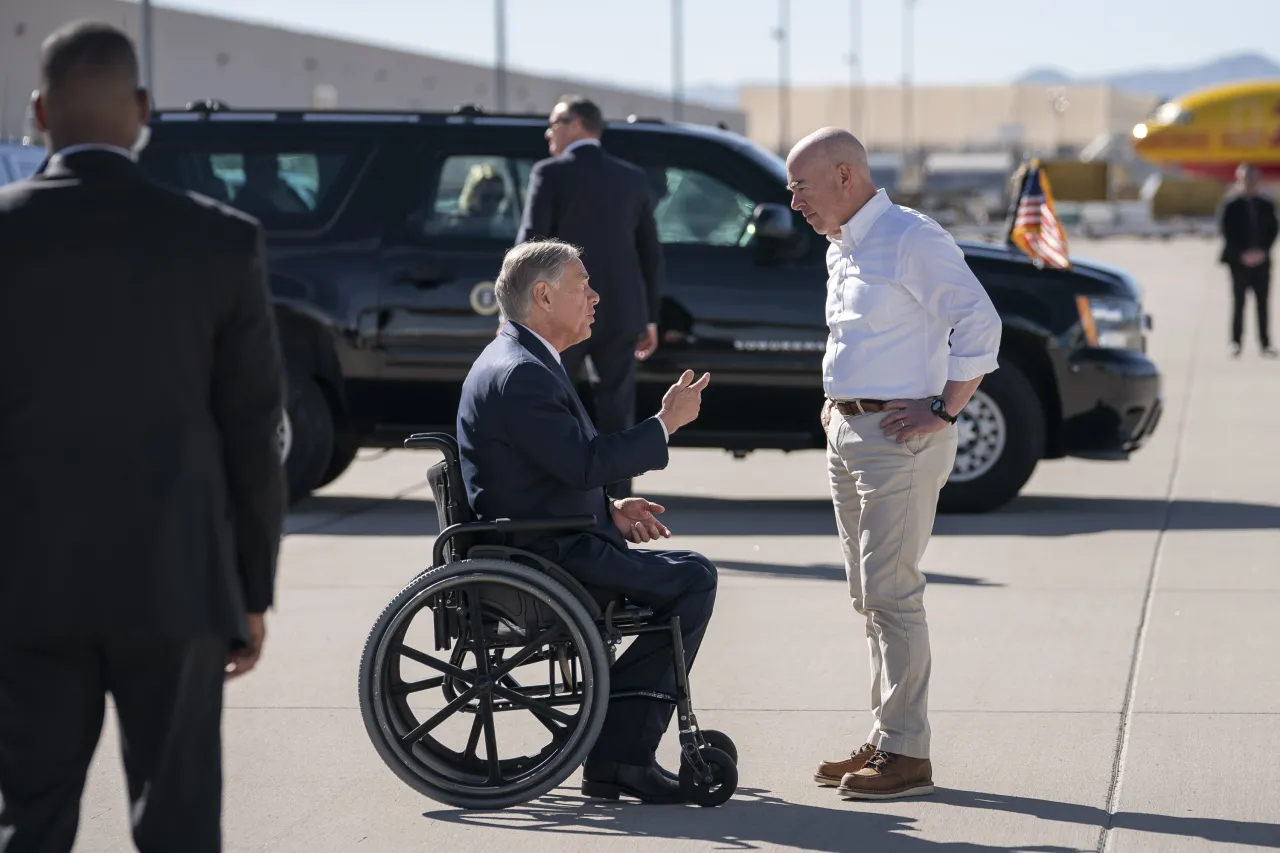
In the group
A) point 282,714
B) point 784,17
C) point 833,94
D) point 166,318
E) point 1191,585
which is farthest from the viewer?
point 833,94

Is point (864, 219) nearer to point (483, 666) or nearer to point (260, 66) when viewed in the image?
point (483, 666)

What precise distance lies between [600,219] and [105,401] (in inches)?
222

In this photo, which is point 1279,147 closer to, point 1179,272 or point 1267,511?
point 1179,272

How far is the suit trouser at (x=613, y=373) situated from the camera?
8695mm

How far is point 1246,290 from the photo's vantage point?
20.1m

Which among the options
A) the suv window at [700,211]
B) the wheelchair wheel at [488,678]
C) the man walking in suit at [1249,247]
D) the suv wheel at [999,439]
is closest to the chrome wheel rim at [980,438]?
the suv wheel at [999,439]

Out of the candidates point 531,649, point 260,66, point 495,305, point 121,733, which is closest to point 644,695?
point 531,649

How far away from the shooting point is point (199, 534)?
320 centimetres

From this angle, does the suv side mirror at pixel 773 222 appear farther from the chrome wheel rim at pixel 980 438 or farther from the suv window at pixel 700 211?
the chrome wheel rim at pixel 980 438

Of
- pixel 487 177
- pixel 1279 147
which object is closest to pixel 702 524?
pixel 487 177

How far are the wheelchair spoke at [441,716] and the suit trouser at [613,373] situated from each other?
3.64m

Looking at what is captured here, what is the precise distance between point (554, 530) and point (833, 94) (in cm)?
16072

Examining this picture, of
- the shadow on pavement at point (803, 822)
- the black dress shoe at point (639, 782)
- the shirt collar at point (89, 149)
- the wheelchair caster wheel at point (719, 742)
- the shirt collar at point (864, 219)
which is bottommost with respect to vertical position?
the shadow on pavement at point (803, 822)

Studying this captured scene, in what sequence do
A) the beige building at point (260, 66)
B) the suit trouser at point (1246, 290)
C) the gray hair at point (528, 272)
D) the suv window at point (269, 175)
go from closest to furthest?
the gray hair at point (528, 272), the suv window at point (269, 175), the suit trouser at point (1246, 290), the beige building at point (260, 66)
